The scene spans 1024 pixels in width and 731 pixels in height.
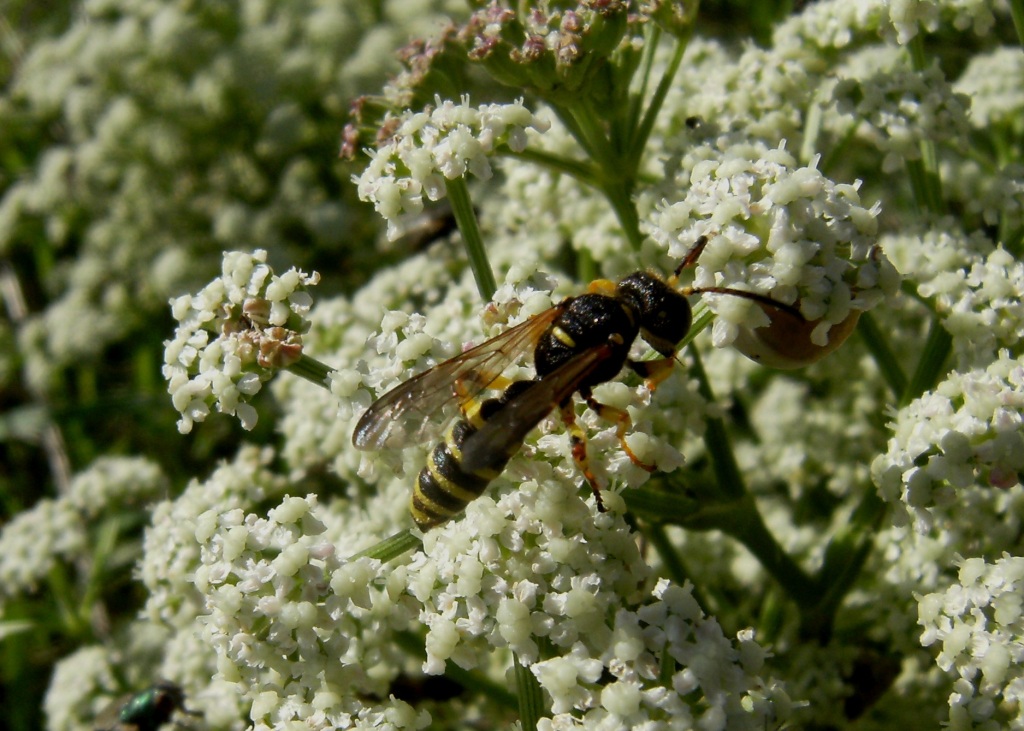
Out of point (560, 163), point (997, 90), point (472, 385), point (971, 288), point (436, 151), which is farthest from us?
point (997, 90)

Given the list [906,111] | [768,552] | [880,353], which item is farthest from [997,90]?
[768,552]

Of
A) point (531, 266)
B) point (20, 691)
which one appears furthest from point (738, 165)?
point (20, 691)

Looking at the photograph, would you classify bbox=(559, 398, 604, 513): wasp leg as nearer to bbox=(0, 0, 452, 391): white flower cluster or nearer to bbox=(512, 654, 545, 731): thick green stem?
bbox=(512, 654, 545, 731): thick green stem

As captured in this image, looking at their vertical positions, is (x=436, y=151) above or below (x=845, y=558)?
above

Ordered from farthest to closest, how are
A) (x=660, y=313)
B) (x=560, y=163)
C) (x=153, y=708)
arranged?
1. (x=153, y=708)
2. (x=560, y=163)
3. (x=660, y=313)

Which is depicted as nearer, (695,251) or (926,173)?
(695,251)

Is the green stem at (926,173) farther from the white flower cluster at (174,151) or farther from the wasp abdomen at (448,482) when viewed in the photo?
the white flower cluster at (174,151)

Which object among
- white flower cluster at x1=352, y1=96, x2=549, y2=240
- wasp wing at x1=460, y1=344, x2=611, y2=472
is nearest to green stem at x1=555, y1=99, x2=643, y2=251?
white flower cluster at x1=352, y1=96, x2=549, y2=240

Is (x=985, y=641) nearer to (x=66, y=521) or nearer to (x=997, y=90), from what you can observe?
(x=997, y=90)
